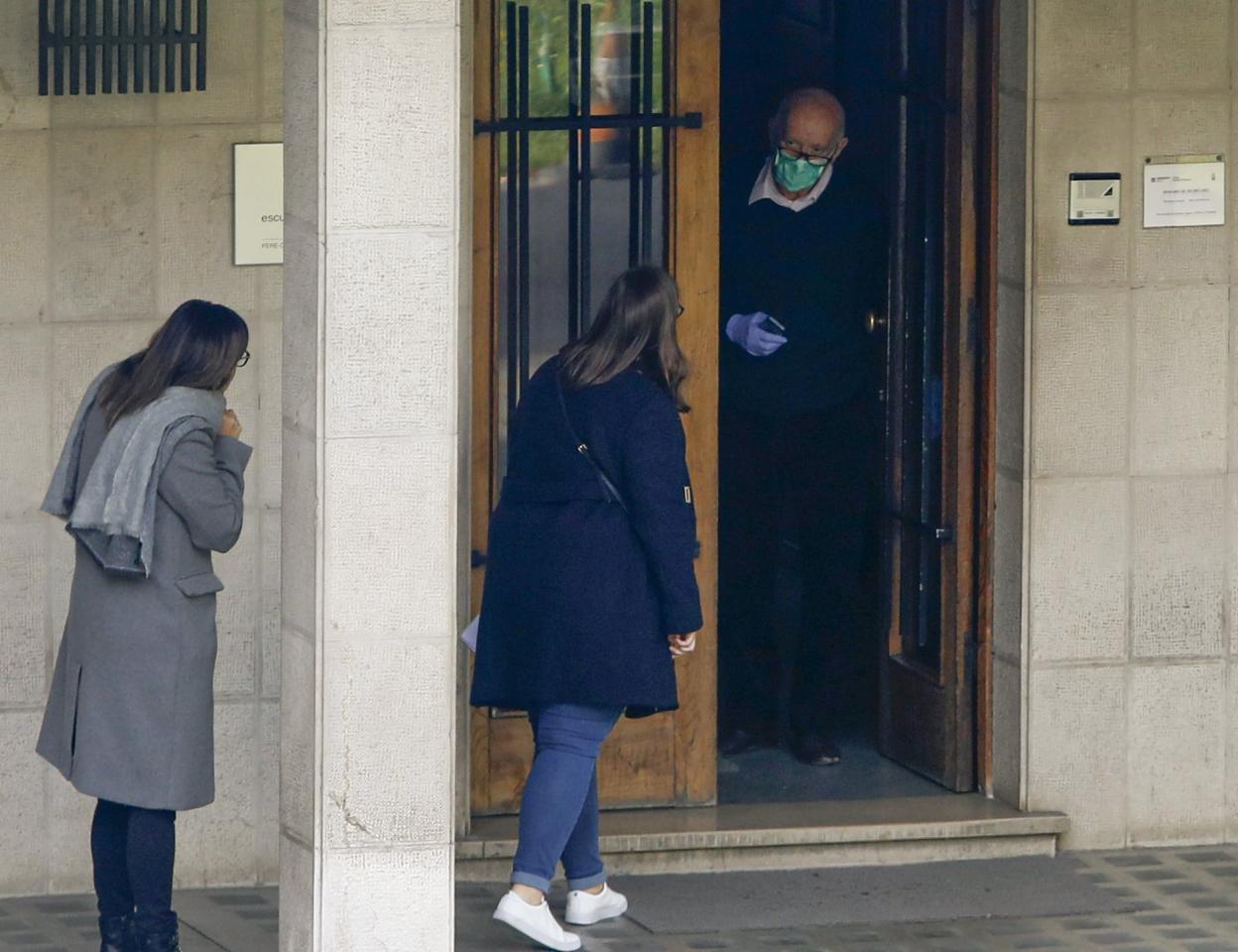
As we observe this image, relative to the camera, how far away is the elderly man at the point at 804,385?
26.6 ft

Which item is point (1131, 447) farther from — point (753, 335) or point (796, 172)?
point (796, 172)

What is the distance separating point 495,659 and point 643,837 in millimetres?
1024

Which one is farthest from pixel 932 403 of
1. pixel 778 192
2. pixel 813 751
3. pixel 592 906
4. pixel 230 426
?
pixel 230 426

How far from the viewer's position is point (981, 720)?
26.1 ft

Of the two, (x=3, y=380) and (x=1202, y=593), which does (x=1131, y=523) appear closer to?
(x=1202, y=593)

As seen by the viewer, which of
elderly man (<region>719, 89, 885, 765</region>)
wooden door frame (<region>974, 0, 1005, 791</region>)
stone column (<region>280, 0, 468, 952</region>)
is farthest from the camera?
elderly man (<region>719, 89, 885, 765</region>)

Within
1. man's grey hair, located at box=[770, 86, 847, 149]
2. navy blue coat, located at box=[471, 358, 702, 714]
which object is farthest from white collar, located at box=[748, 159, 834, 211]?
navy blue coat, located at box=[471, 358, 702, 714]

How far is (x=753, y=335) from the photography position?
793 centimetres

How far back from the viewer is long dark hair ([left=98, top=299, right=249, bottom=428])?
20.0ft

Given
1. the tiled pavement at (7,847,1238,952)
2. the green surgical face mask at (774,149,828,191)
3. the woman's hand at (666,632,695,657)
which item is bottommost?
the tiled pavement at (7,847,1238,952)

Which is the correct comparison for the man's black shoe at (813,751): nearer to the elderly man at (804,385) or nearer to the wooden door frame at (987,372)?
the elderly man at (804,385)

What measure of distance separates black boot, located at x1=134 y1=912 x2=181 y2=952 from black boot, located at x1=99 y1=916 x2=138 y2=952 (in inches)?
2.3

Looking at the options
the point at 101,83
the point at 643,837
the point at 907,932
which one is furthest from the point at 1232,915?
the point at 101,83

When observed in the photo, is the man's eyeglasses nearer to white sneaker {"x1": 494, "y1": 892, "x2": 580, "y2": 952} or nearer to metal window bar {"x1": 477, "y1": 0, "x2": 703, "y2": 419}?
metal window bar {"x1": 477, "y1": 0, "x2": 703, "y2": 419}
